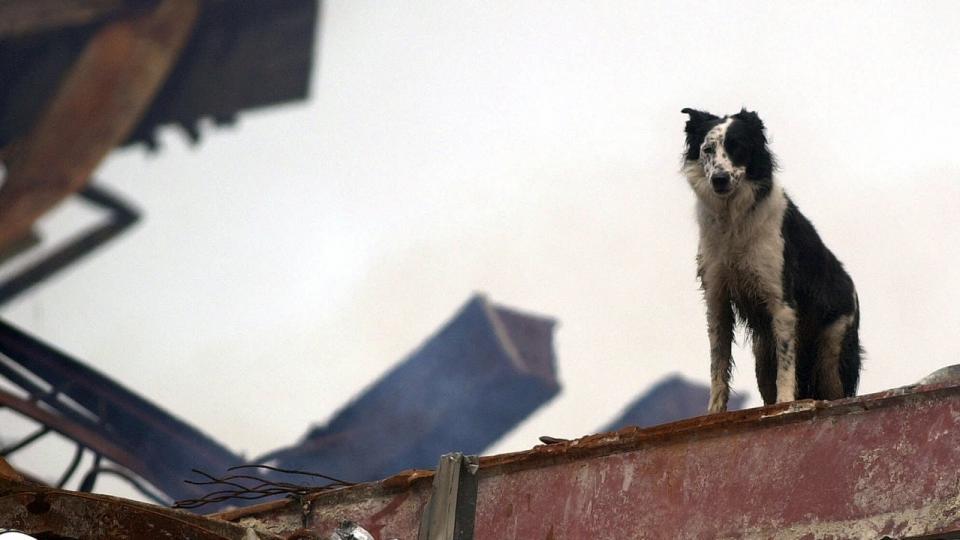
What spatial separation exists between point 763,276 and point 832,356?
0.73m

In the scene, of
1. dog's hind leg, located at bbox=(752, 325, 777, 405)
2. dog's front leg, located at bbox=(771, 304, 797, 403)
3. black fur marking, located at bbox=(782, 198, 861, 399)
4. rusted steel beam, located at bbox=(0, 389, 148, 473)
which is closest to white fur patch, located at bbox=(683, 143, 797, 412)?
dog's front leg, located at bbox=(771, 304, 797, 403)

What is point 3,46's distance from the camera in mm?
26812

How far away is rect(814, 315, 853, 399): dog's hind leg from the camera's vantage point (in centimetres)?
904

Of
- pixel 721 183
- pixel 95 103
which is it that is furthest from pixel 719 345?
pixel 95 103

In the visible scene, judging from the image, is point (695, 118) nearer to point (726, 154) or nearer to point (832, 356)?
point (726, 154)

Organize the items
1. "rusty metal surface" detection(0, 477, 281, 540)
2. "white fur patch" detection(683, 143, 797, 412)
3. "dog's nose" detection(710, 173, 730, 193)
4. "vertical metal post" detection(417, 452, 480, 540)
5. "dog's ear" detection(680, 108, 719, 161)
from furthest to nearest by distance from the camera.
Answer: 1. "dog's ear" detection(680, 108, 719, 161)
2. "white fur patch" detection(683, 143, 797, 412)
3. "dog's nose" detection(710, 173, 730, 193)
4. "vertical metal post" detection(417, 452, 480, 540)
5. "rusty metal surface" detection(0, 477, 281, 540)

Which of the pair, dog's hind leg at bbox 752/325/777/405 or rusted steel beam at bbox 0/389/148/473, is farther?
rusted steel beam at bbox 0/389/148/473

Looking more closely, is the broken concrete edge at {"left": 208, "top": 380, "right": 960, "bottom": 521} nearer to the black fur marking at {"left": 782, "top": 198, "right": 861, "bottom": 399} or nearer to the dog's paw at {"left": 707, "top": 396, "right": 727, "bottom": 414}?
the dog's paw at {"left": 707, "top": 396, "right": 727, "bottom": 414}

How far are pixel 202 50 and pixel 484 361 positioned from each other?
27.7ft

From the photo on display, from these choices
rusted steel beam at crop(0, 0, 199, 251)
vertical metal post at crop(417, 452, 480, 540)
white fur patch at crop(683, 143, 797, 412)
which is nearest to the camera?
vertical metal post at crop(417, 452, 480, 540)

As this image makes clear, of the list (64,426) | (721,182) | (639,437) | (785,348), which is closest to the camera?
(639,437)

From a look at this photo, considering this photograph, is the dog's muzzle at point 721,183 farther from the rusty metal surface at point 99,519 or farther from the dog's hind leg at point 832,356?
the rusty metal surface at point 99,519

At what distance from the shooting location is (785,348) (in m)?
8.76

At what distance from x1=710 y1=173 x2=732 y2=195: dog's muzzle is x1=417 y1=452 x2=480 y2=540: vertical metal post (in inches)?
93.4
